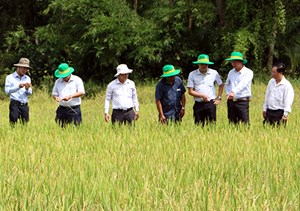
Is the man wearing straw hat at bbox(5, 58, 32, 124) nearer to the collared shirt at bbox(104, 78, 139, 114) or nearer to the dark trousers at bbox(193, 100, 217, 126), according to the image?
the collared shirt at bbox(104, 78, 139, 114)

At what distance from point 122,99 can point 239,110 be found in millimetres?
1773

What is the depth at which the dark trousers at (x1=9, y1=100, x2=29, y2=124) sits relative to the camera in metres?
8.71

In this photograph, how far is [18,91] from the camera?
28.4 feet

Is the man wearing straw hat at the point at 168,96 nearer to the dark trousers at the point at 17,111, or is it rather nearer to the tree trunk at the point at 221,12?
the dark trousers at the point at 17,111

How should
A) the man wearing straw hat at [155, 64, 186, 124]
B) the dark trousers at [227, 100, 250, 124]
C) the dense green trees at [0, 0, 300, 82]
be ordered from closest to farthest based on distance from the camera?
the dark trousers at [227, 100, 250, 124] → the man wearing straw hat at [155, 64, 186, 124] → the dense green trees at [0, 0, 300, 82]

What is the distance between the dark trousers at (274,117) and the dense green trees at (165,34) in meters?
10.2

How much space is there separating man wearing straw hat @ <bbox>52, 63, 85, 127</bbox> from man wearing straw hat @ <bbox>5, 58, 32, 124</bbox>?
64cm

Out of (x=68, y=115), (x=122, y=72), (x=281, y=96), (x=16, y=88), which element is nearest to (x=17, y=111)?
(x=16, y=88)

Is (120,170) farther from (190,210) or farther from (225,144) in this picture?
(225,144)

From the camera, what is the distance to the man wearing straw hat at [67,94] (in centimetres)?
788

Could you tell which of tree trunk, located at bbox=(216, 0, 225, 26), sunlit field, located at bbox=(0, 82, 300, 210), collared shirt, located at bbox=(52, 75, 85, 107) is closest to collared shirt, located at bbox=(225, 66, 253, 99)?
sunlit field, located at bbox=(0, 82, 300, 210)

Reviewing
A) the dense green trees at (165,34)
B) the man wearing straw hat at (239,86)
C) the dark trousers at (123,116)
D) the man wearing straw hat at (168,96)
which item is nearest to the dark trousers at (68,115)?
the dark trousers at (123,116)

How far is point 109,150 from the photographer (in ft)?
19.3

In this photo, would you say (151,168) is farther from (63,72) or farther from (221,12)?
(221,12)
